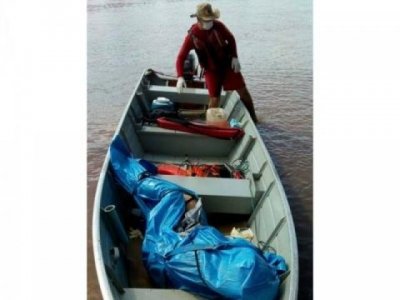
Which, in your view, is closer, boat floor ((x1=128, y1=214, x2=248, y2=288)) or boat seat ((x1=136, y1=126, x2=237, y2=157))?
boat floor ((x1=128, y1=214, x2=248, y2=288))

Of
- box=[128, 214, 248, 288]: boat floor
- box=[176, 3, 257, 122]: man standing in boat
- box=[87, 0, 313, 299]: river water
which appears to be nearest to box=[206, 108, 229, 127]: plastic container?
box=[176, 3, 257, 122]: man standing in boat

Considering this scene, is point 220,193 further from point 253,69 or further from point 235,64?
point 253,69

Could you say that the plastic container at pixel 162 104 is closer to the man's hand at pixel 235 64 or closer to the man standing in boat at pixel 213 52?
the man standing in boat at pixel 213 52

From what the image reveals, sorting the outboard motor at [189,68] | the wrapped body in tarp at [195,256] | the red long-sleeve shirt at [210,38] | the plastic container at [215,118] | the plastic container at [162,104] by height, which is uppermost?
the red long-sleeve shirt at [210,38]

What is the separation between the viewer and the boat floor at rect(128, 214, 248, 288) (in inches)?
91.7

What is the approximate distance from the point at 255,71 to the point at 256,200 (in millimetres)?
4132

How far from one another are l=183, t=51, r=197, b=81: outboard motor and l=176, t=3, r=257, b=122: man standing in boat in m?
1.14

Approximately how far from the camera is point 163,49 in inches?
304

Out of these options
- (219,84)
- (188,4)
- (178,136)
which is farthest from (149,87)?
(188,4)

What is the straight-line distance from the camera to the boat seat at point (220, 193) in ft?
9.06

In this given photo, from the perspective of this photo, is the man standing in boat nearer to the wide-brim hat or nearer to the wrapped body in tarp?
the wide-brim hat

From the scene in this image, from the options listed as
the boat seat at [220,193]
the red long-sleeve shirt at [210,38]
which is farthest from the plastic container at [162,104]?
the boat seat at [220,193]

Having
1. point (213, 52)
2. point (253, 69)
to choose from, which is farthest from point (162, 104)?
point (253, 69)
